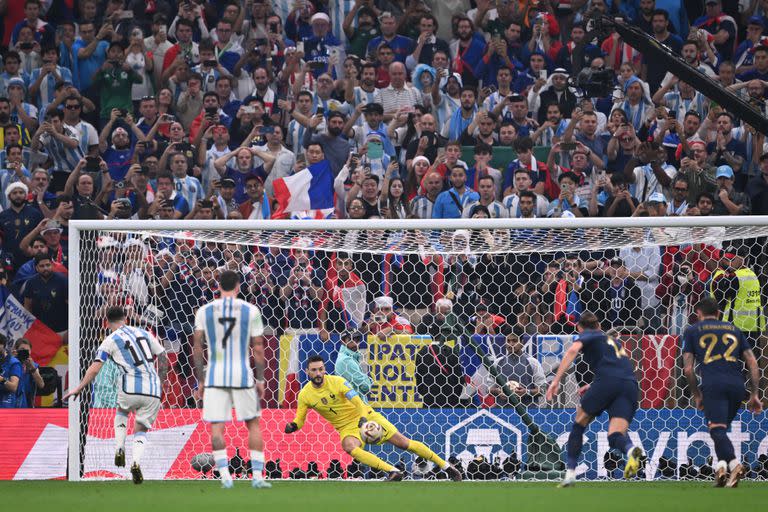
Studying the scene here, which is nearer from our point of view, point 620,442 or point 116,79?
point 620,442

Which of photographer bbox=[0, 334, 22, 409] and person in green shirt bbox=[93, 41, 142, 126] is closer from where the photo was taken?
photographer bbox=[0, 334, 22, 409]

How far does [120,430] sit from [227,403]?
2163 millimetres

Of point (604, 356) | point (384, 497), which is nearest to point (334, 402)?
point (384, 497)

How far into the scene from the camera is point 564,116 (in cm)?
1755

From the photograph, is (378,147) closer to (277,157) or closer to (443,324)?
(277,157)

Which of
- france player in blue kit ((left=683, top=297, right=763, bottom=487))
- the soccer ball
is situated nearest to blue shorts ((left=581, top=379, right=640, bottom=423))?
france player in blue kit ((left=683, top=297, right=763, bottom=487))

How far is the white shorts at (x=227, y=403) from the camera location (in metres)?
10.6

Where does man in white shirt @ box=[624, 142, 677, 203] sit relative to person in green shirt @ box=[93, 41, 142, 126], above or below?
below

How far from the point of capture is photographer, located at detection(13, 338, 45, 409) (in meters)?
14.6

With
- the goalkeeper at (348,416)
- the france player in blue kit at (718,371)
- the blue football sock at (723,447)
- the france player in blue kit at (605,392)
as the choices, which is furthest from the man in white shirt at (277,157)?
the blue football sock at (723,447)

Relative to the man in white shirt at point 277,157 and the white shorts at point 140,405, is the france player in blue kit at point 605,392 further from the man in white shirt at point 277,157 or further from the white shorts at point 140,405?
the man in white shirt at point 277,157

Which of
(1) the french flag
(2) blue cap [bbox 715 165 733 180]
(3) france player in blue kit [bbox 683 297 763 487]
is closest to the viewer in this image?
(3) france player in blue kit [bbox 683 297 763 487]

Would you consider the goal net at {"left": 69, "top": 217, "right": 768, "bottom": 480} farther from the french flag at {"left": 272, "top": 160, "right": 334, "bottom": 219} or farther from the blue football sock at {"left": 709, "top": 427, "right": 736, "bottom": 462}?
the french flag at {"left": 272, "top": 160, "right": 334, "bottom": 219}

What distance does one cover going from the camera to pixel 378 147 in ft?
56.3
